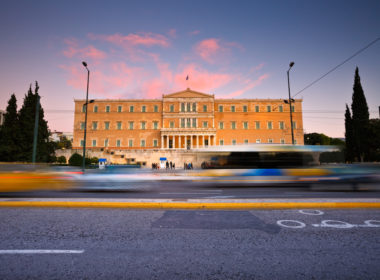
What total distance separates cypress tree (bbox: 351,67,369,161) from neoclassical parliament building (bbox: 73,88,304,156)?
1356cm

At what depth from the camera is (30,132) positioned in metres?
29.2

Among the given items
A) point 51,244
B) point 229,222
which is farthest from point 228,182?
point 51,244

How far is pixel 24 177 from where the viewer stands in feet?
19.7

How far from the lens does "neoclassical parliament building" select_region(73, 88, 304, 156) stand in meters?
49.3

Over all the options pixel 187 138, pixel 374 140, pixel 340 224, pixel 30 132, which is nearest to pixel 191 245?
pixel 340 224

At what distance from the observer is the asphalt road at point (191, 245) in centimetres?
188

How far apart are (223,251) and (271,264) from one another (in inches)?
20.8

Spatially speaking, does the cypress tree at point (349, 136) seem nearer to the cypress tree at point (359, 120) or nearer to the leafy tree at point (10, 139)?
the cypress tree at point (359, 120)

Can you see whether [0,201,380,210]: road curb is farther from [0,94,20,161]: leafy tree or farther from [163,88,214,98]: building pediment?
[163,88,214,98]: building pediment

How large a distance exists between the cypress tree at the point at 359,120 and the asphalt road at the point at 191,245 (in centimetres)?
4009

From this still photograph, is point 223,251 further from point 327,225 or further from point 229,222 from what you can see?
point 327,225

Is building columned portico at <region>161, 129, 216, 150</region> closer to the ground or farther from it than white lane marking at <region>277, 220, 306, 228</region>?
farther from it

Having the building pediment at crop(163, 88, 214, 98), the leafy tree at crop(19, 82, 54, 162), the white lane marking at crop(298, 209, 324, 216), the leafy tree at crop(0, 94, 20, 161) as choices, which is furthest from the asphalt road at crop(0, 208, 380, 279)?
the building pediment at crop(163, 88, 214, 98)

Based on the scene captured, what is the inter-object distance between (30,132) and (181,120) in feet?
96.2
